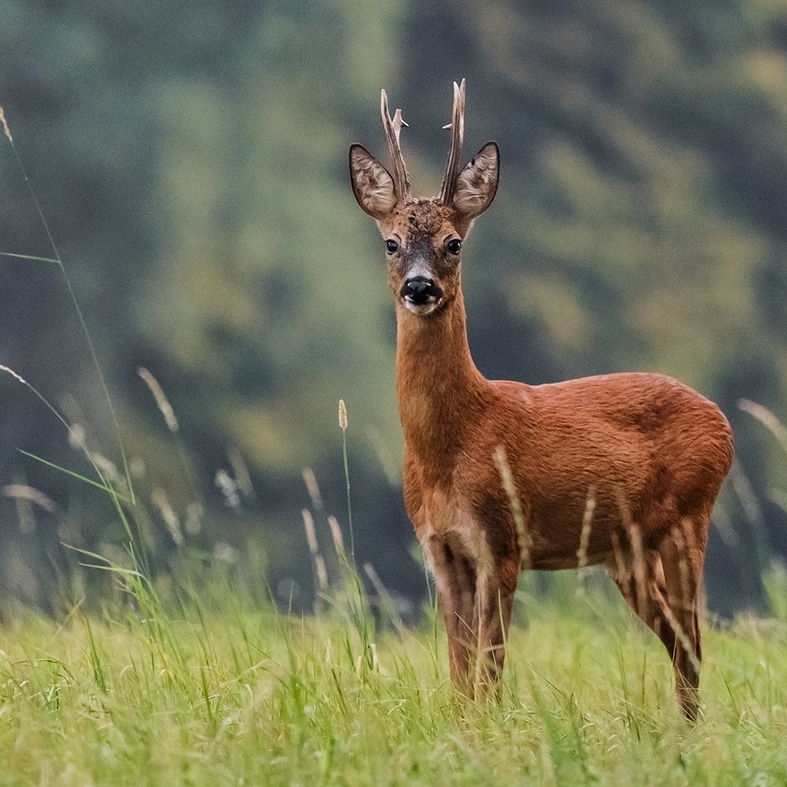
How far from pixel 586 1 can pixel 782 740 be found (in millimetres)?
18745

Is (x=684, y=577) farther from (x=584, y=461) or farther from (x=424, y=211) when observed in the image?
(x=424, y=211)

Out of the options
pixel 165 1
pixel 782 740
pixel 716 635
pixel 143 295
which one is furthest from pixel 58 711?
pixel 165 1

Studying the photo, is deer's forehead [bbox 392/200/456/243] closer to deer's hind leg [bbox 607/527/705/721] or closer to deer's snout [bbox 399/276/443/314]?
deer's snout [bbox 399/276/443/314]

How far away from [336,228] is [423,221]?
14284 mm

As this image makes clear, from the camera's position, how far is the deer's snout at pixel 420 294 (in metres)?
4.57

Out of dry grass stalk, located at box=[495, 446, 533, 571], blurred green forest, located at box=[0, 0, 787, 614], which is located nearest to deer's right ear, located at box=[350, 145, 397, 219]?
dry grass stalk, located at box=[495, 446, 533, 571]

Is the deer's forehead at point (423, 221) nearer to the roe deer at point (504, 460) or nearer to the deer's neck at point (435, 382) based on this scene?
the roe deer at point (504, 460)

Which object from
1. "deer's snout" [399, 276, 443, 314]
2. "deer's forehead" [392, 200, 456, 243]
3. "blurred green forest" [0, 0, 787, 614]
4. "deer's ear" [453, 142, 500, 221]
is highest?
"deer's ear" [453, 142, 500, 221]

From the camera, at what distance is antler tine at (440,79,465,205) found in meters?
4.80

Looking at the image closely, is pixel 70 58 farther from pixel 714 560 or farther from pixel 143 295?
pixel 714 560

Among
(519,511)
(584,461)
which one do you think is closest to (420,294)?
(519,511)

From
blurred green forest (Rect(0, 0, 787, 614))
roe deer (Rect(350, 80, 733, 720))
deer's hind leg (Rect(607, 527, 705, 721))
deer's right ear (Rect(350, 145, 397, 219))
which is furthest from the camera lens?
blurred green forest (Rect(0, 0, 787, 614))

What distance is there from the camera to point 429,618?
5898 millimetres

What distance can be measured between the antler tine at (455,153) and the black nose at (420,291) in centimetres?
40
